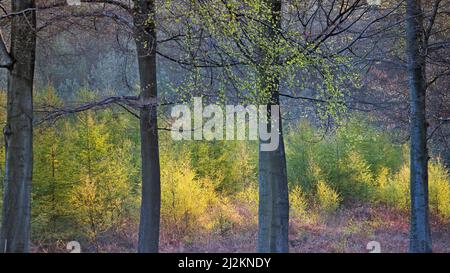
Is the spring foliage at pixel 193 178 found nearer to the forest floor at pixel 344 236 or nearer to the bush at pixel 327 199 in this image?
the bush at pixel 327 199

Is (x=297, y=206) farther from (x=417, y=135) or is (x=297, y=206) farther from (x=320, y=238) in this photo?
(x=417, y=135)

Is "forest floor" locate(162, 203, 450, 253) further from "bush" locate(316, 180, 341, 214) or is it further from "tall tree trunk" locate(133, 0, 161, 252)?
"tall tree trunk" locate(133, 0, 161, 252)

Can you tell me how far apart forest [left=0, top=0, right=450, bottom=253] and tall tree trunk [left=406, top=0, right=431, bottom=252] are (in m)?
0.03

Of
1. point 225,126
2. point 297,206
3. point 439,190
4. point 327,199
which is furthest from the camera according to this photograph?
point 327,199

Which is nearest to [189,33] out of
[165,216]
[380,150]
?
[165,216]

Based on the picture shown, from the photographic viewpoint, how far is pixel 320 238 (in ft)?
63.5

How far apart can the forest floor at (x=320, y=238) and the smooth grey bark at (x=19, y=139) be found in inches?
434

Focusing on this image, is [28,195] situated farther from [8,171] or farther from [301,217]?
[301,217]

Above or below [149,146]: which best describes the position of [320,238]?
below

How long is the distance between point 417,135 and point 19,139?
738 cm

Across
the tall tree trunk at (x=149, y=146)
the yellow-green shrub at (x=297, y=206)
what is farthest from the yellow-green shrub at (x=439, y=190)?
the tall tree trunk at (x=149, y=146)

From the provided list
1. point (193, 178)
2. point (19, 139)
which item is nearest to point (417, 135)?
point (19, 139)

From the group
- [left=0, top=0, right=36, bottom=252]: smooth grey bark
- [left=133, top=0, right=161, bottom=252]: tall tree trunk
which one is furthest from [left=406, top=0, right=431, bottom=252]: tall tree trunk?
[left=0, top=0, right=36, bottom=252]: smooth grey bark
